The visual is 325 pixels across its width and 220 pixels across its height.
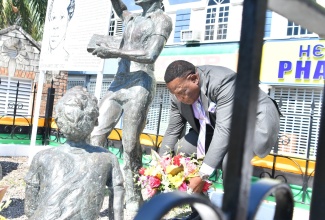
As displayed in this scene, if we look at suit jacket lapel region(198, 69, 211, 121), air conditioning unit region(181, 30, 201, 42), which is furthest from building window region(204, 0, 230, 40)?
suit jacket lapel region(198, 69, 211, 121)

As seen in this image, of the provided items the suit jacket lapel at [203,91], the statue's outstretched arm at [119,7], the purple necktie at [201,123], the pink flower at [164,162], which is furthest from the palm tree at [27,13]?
the pink flower at [164,162]

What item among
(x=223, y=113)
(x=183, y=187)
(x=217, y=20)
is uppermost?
(x=217, y=20)

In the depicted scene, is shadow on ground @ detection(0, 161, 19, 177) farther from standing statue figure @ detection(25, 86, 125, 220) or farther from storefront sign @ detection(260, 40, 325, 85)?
storefront sign @ detection(260, 40, 325, 85)

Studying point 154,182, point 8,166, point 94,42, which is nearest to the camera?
point 154,182

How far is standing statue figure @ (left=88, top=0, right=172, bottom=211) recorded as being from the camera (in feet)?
12.8

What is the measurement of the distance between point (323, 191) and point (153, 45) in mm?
3042

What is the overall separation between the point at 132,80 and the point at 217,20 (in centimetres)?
1142

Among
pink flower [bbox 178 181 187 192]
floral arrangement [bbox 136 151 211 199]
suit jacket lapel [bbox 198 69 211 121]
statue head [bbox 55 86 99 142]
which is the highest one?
suit jacket lapel [bbox 198 69 211 121]

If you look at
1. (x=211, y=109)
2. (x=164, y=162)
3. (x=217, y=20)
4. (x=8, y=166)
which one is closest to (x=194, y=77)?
(x=211, y=109)

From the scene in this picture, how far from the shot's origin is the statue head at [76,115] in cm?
231

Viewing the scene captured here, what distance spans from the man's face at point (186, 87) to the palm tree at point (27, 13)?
19059 millimetres

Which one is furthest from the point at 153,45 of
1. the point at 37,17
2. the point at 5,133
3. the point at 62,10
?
the point at 37,17

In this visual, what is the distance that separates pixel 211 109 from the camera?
10.7ft

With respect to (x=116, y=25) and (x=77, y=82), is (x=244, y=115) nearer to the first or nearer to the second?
(x=116, y=25)
